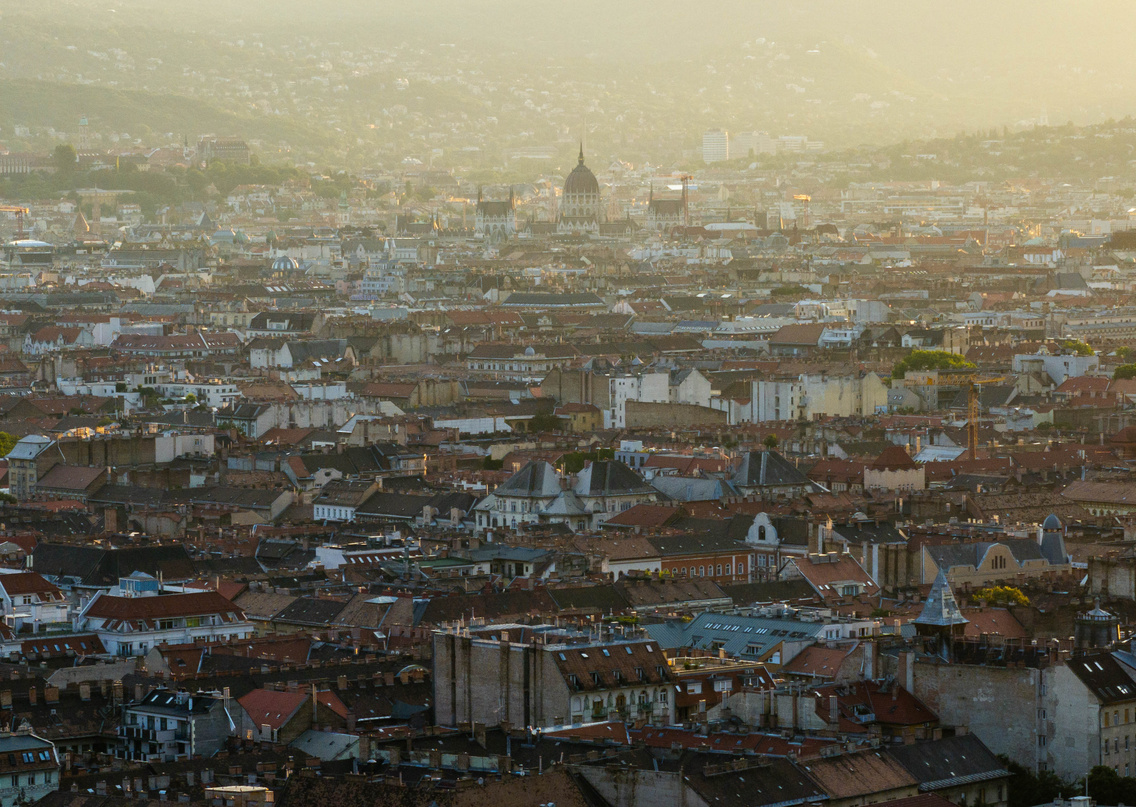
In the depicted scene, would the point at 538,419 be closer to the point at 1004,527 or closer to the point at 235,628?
the point at 1004,527

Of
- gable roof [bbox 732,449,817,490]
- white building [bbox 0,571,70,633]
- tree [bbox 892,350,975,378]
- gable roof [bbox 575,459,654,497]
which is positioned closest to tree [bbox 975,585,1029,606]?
white building [bbox 0,571,70,633]

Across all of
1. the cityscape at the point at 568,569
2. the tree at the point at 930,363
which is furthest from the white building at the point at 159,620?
the tree at the point at 930,363

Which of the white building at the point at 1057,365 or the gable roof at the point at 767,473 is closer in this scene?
the gable roof at the point at 767,473

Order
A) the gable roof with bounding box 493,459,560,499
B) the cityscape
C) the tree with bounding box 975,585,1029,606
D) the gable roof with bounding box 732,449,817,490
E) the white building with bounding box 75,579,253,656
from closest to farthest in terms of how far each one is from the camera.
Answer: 1. the cityscape
2. the tree with bounding box 975,585,1029,606
3. the white building with bounding box 75,579,253,656
4. the gable roof with bounding box 493,459,560,499
5. the gable roof with bounding box 732,449,817,490

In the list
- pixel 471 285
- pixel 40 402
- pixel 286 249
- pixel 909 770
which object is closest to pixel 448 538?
pixel 909 770

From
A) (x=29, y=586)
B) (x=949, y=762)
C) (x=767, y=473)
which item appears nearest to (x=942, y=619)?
(x=949, y=762)

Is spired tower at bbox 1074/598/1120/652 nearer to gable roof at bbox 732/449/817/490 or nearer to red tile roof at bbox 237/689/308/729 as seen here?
red tile roof at bbox 237/689/308/729

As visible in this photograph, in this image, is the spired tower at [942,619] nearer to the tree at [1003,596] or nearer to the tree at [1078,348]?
the tree at [1003,596]

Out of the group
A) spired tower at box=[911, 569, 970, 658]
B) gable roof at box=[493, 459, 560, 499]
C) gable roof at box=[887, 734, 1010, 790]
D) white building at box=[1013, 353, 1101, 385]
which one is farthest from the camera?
white building at box=[1013, 353, 1101, 385]

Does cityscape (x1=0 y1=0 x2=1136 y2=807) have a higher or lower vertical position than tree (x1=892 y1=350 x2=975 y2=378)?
higher
